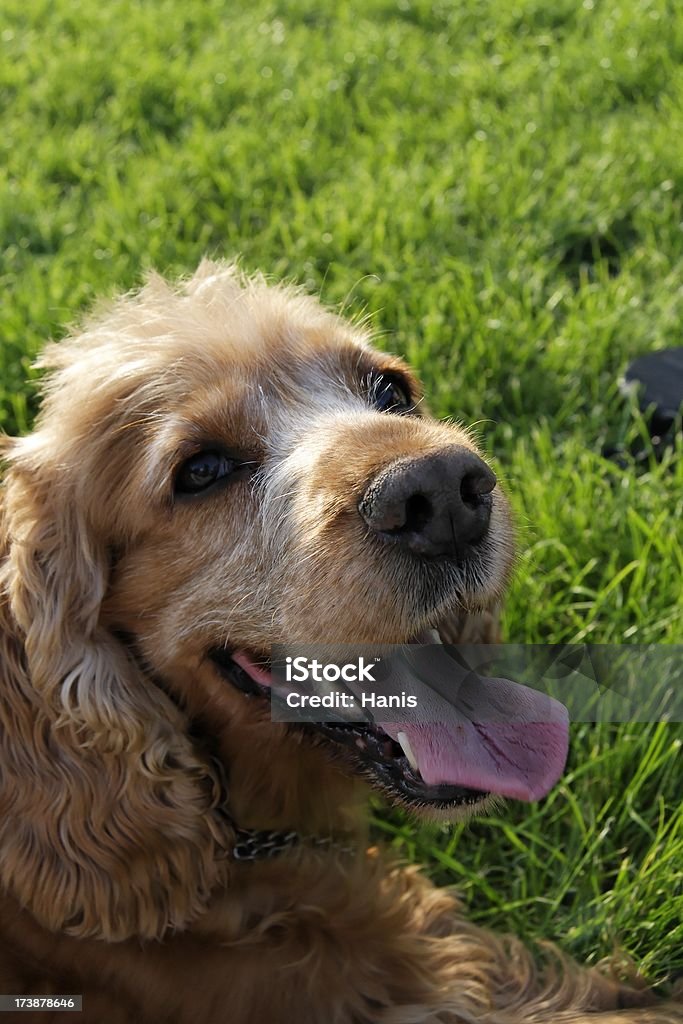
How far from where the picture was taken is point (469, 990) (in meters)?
2.60

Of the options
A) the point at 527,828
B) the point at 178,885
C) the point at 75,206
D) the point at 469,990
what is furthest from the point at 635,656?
the point at 75,206

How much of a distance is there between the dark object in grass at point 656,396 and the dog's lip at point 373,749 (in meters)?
1.58

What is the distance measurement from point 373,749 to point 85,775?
65cm

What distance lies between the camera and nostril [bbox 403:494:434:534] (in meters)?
2.12

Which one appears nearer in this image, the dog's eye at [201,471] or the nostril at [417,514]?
the nostril at [417,514]

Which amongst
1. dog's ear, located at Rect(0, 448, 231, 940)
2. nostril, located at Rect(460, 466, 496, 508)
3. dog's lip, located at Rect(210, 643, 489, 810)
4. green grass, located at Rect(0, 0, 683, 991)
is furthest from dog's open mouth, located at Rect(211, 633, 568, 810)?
green grass, located at Rect(0, 0, 683, 991)

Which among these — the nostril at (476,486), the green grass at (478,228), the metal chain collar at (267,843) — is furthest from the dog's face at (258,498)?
the green grass at (478,228)

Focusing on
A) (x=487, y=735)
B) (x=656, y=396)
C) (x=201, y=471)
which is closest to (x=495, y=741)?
(x=487, y=735)

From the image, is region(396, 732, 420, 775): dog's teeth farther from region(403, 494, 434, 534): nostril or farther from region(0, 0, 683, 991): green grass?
region(0, 0, 683, 991): green grass

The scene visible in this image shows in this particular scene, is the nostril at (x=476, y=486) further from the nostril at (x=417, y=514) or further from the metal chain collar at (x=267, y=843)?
the metal chain collar at (x=267, y=843)

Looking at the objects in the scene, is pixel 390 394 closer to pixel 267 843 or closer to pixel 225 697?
pixel 225 697

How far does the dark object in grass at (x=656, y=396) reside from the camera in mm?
3693

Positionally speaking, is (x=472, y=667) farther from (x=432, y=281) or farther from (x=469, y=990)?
(x=432, y=281)

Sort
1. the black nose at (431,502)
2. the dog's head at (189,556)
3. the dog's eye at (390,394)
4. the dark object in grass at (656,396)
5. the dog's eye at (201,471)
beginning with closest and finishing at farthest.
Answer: the black nose at (431,502), the dog's head at (189,556), the dog's eye at (201,471), the dog's eye at (390,394), the dark object in grass at (656,396)
